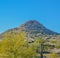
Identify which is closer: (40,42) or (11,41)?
(11,41)

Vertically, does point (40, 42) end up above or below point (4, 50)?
above

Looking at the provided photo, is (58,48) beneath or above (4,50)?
above

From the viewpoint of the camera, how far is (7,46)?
53750 millimetres

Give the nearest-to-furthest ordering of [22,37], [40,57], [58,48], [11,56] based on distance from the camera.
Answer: [11,56], [22,37], [40,57], [58,48]

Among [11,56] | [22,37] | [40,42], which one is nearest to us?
[11,56]

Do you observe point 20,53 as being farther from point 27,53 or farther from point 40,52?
point 40,52

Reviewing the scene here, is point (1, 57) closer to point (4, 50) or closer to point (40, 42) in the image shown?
point (4, 50)

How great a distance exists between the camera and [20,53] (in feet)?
174

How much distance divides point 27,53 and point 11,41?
4248mm

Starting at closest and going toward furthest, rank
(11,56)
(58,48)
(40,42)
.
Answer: (11,56)
(40,42)
(58,48)

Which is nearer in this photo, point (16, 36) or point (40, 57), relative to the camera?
point (16, 36)

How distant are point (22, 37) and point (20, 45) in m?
2.43

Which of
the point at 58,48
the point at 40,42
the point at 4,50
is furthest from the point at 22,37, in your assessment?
the point at 58,48

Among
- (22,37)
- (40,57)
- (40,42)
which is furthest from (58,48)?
(22,37)
